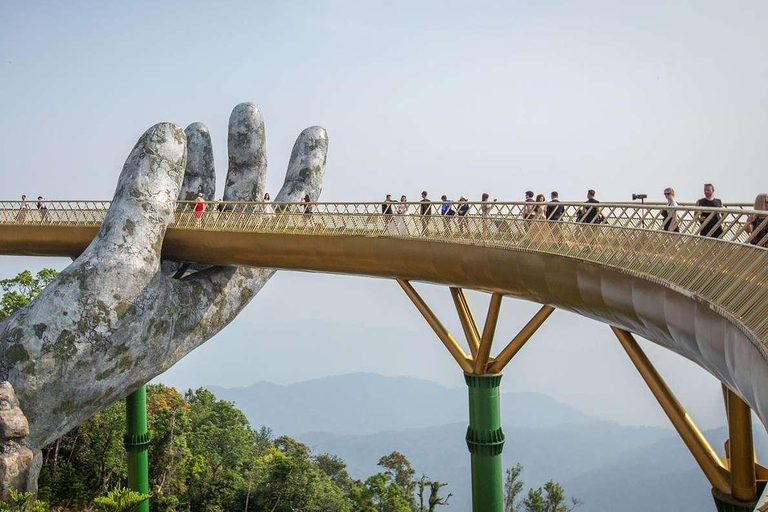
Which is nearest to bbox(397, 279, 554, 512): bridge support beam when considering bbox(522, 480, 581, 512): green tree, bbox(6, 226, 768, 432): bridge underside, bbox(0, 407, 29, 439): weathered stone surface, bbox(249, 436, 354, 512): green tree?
bbox(6, 226, 768, 432): bridge underside

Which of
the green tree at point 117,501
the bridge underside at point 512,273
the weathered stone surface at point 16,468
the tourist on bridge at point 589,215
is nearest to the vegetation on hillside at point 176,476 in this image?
the bridge underside at point 512,273

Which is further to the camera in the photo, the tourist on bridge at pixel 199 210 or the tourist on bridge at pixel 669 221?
the tourist on bridge at pixel 199 210

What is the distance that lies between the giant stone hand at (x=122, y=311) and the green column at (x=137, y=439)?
3.86m

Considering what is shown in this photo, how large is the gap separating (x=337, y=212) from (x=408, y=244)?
2.64 meters

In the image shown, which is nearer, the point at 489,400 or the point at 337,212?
the point at 489,400

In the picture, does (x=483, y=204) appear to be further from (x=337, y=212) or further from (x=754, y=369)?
(x=754, y=369)

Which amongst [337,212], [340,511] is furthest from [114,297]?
[340,511]

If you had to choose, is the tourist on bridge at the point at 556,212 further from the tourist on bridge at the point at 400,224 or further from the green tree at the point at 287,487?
the green tree at the point at 287,487

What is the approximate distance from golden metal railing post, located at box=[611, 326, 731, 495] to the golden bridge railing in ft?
4.73

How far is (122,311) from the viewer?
68.1 feet

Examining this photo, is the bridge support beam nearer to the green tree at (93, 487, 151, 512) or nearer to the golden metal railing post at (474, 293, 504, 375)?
the golden metal railing post at (474, 293, 504, 375)

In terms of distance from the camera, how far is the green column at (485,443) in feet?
53.4

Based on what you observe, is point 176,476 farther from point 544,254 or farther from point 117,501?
point 544,254

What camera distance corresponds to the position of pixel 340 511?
37406mm
